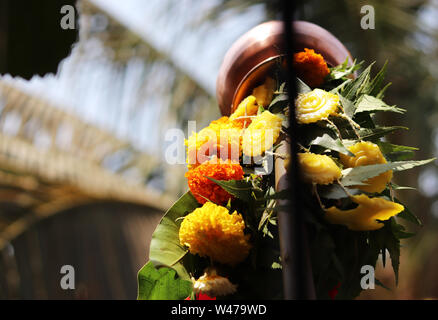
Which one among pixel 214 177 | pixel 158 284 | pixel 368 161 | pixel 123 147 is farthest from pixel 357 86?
pixel 123 147

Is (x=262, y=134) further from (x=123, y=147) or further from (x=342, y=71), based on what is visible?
(x=123, y=147)

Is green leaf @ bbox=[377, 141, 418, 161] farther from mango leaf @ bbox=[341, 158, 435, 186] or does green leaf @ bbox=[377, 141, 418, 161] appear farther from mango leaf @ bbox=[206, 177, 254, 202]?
mango leaf @ bbox=[206, 177, 254, 202]

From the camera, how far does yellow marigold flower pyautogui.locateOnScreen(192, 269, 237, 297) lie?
48 cm

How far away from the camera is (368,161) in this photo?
0.51 metres

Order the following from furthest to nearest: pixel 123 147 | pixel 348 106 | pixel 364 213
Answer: pixel 123 147
pixel 348 106
pixel 364 213

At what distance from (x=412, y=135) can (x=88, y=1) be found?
8.72 feet

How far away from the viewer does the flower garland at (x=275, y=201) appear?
19.1 inches

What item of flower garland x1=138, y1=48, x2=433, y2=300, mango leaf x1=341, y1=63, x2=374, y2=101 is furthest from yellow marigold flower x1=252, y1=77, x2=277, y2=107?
mango leaf x1=341, y1=63, x2=374, y2=101

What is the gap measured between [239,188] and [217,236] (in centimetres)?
7

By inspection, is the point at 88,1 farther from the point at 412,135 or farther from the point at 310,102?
the point at 310,102

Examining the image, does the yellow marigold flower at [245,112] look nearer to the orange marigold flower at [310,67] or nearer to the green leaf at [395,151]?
the orange marigold flower at [310,67]

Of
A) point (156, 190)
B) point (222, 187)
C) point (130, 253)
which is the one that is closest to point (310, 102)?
point (222, 187)

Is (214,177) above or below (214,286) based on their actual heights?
above
